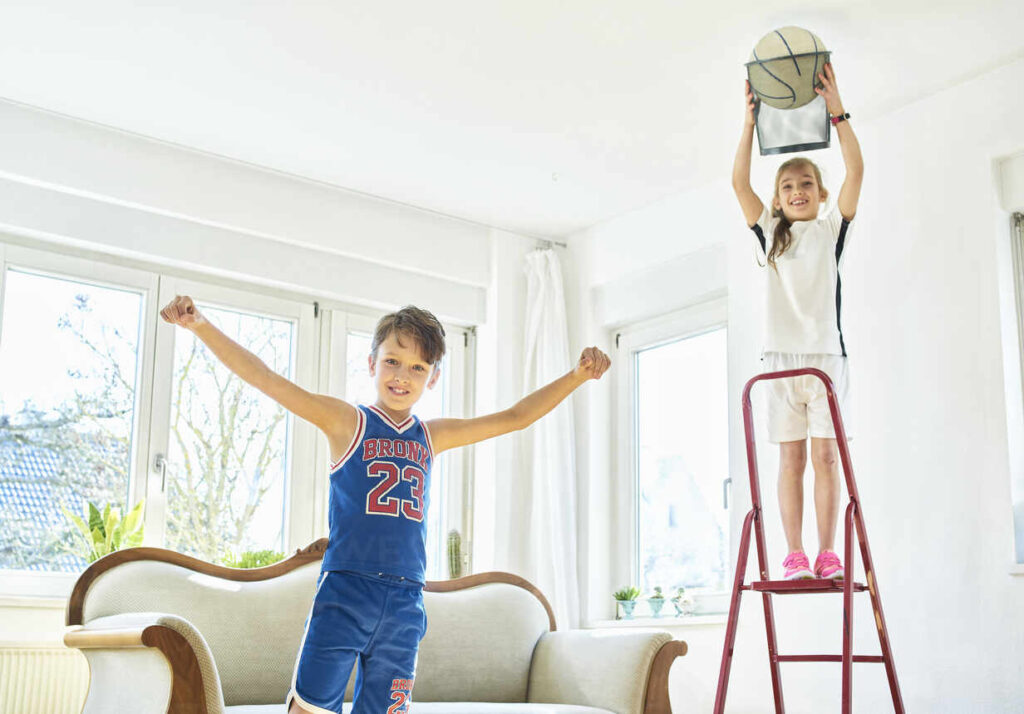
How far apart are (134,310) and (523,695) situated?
2.31 m

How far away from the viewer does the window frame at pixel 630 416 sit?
523cm

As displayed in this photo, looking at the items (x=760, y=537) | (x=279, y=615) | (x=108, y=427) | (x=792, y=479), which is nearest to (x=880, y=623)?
(x=760, y=537)

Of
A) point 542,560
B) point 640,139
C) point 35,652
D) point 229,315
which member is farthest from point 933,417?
point 35,652

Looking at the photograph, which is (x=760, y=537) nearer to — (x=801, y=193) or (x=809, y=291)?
(x=809, y=291)

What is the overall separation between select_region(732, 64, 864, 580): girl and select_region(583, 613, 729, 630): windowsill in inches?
47.7

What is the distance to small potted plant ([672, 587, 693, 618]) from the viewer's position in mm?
4816

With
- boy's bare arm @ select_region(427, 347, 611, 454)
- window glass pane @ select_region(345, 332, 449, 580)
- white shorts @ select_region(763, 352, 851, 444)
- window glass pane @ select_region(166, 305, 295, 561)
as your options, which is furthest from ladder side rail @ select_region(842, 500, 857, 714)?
window glass pane @ select_region(166, 305, 295, 561)

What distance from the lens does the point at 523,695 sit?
12.9 ft

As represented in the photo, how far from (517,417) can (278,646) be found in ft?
4.64

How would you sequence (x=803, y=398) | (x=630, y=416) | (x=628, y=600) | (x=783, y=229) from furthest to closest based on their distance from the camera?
(x=630, y=416)
(x=628, y=600)
(x=783, y=229)
(x=803, y=398)

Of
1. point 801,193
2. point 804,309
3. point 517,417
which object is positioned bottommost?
point 517,417

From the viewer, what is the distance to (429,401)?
5543mm

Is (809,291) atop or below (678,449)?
atop

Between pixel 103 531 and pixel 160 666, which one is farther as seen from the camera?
pixel 103 531
